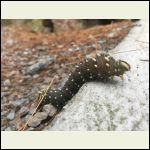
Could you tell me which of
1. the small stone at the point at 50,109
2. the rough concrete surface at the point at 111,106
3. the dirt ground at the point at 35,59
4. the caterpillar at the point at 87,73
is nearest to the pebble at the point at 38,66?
the dirt ground at the point at 35,59

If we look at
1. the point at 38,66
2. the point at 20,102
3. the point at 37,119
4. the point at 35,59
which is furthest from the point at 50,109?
the point at 35,59

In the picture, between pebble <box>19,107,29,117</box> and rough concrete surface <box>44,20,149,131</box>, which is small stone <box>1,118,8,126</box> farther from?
rough concrete surface <box>44,20,149,131</box>

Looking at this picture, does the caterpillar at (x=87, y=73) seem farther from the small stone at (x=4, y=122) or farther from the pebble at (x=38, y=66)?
the pebble at (x=38, y=66)

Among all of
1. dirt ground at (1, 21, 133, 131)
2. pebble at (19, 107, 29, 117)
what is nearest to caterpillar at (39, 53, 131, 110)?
pebble at (19, 107, 29, 117)

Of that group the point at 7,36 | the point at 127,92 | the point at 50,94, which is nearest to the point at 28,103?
the point at 50,94

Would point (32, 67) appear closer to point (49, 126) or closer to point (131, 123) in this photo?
point (49, 126)

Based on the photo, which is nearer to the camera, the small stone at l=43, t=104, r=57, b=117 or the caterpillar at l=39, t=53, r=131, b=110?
the caterpillar at l=39, t=53, r=131, b=110
